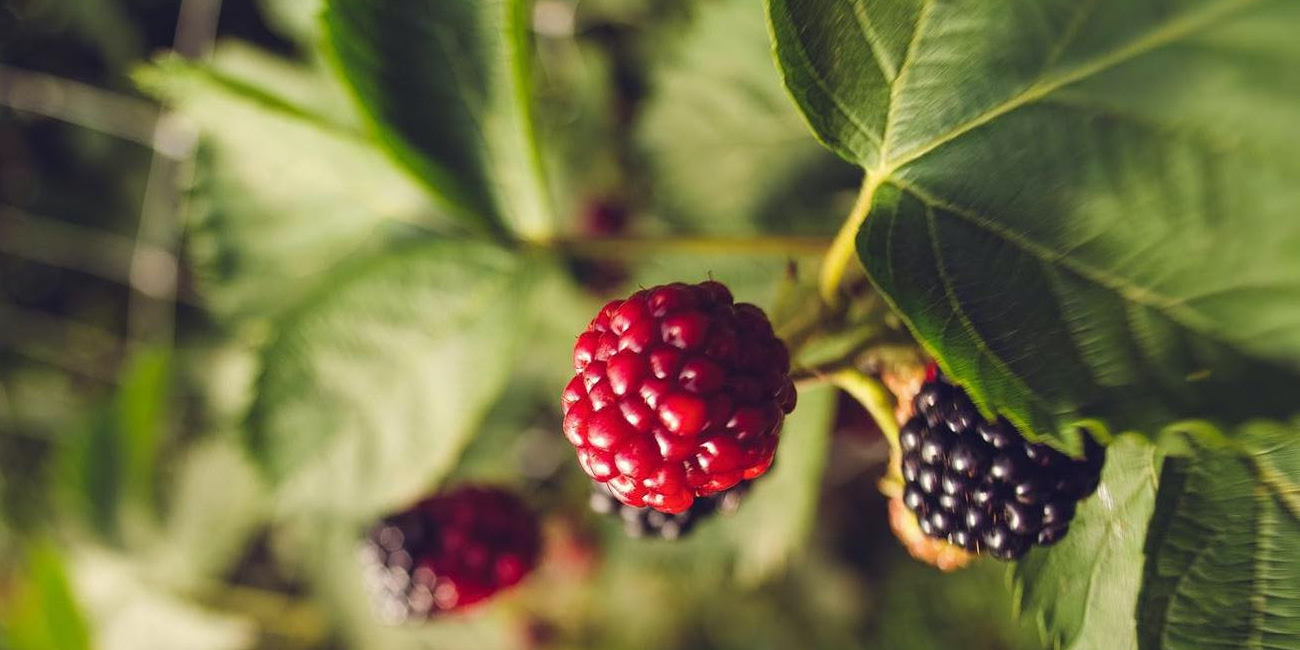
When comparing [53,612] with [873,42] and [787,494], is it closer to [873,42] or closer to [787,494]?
[787,494]

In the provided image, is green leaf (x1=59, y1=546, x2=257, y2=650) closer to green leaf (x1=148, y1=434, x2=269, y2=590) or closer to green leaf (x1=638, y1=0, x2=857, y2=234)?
green leaf (x1=148, y1=434, x2=269, y2=590)

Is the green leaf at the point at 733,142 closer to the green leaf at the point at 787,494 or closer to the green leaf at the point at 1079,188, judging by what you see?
the green leaf at the point at 787,494

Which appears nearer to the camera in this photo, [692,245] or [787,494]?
[692,245]

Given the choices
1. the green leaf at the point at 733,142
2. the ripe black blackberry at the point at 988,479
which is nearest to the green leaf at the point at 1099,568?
the ripe black blackberry at the point at 988,479

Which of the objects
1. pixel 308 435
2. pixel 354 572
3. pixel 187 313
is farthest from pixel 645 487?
pixel 187 313

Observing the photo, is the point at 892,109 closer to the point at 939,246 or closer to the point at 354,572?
the point at 939,246

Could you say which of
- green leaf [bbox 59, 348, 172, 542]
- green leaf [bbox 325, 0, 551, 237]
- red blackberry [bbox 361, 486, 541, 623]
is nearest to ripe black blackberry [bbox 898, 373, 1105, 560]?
green leaf [bbox 325, 0, 551, 237]

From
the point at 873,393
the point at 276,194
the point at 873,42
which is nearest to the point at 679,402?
the point at 873,393
